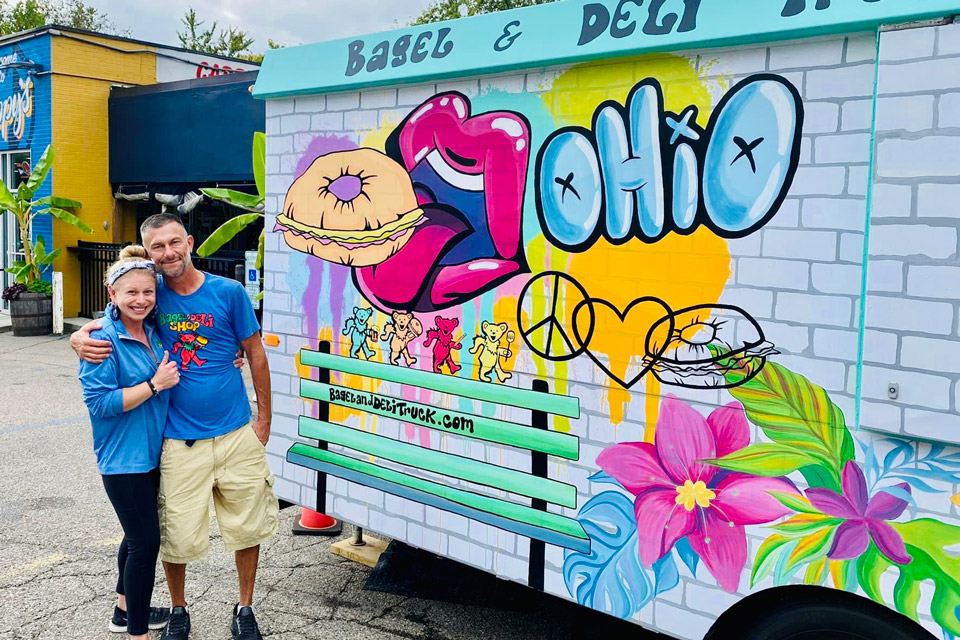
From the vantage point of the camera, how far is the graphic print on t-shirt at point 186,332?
3.79m

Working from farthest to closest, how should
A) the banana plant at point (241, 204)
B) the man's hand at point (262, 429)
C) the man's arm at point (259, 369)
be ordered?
the banana plant at point (241, 204) < the man's hand at point (262, 429) < the man's arm at point (259, 369)

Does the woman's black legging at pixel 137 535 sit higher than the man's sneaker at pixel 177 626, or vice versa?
the woman's black legging at pixel 137 535

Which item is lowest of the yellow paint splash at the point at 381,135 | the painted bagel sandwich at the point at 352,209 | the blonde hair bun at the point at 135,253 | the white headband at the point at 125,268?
the white headband at the point at 125,268

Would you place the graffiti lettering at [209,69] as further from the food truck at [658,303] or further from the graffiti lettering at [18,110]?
the food truck at [658,303]

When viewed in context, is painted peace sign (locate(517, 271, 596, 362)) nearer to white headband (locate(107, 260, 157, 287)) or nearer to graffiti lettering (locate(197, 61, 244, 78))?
white headband (locate(107, 260, 157, 287))

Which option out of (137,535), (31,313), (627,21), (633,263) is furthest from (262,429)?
(31,313)

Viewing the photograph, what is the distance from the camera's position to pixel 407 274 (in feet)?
12.3

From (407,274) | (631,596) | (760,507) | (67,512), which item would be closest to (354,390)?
(407,274)

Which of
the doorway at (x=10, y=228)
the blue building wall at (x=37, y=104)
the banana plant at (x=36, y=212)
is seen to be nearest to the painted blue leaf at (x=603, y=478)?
the banana plant at (x=36, y=212)

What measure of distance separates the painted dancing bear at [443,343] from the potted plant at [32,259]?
40.7ft

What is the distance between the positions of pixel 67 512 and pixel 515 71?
14.1 feet

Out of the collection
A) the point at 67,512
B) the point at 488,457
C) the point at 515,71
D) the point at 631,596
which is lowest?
the point at 67,512

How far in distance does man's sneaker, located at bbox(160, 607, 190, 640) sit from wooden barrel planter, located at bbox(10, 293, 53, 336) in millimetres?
11967

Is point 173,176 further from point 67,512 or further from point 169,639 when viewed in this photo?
point 169,639
